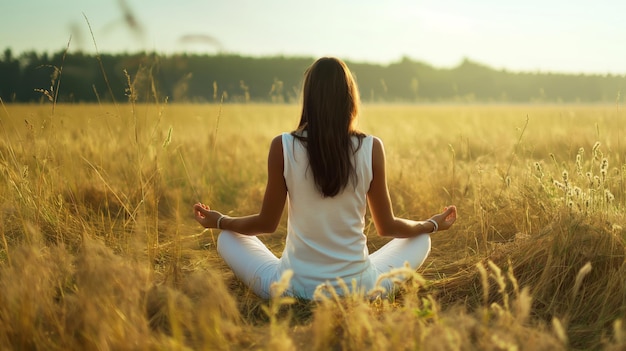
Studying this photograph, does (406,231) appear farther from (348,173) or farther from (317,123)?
(317,123)

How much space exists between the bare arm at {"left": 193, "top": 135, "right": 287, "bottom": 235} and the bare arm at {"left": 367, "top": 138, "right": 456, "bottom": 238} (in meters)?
0.40

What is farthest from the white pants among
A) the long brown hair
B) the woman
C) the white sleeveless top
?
the long brown hair

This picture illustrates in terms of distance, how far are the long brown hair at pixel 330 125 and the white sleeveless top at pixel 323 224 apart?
0.04 meters

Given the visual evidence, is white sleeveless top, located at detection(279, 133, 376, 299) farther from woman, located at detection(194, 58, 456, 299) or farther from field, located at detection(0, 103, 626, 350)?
field, located at detection(0, 103, 626, 350)

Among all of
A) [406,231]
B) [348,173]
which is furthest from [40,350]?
[406,231]

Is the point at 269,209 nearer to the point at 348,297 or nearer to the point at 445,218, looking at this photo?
the point at 348,297

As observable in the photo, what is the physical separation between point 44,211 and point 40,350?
177cm

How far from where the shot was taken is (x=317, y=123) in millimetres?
2414

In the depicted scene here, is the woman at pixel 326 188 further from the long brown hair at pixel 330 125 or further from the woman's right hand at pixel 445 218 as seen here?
the woman's right hand at pixel 445 218

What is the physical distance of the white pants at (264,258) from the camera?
8.79 ft

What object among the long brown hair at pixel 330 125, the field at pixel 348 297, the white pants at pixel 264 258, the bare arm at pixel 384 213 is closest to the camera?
the field at pixel 348 297

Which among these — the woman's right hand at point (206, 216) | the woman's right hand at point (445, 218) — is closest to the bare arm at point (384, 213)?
the woman's right hand at point (445, 218)

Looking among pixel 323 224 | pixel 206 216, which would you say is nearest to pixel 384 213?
pixel 323 224

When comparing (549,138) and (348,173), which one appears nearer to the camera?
(348,173)
